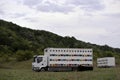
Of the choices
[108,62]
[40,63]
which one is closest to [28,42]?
[108,62]

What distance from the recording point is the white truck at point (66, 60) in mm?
51094

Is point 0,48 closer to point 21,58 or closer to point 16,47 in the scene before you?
point 16,47

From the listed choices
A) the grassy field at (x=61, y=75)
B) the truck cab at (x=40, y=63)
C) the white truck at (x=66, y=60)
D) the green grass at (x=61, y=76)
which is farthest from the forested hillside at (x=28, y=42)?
the green grass at (x=61, y=76)

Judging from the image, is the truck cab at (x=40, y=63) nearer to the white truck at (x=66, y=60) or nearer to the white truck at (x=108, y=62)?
the white truck at (x=66, y=60)

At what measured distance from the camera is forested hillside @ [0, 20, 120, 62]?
107363 millimetres

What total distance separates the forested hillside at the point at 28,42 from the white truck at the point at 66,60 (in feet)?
129

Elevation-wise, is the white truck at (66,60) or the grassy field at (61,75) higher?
the white truck at (66,60)

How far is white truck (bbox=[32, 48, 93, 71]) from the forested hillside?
39430mm

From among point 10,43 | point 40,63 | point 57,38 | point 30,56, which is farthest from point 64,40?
point 40,63

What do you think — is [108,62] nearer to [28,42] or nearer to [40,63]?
[40,63]

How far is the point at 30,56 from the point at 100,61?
21.4 m

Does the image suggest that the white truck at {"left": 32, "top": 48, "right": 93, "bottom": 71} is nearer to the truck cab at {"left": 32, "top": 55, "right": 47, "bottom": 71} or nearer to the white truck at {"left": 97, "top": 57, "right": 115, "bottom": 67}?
the truck cab at {"left": 32, "top": 55, "right": 47, "bottom": 71}

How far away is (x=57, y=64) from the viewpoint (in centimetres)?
5109

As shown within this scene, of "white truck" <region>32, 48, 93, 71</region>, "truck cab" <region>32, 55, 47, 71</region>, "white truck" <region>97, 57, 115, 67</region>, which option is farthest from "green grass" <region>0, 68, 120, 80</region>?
"white truck" <region>97, 57, 115, 67</region>
